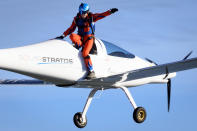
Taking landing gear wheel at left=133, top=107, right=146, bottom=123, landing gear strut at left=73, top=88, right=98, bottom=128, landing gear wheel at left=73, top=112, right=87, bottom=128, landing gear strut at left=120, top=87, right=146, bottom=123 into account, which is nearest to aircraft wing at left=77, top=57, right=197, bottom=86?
landing gear strut at left=120, top=87, right=146, bottom=123

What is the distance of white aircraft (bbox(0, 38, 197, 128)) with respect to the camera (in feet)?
53.8

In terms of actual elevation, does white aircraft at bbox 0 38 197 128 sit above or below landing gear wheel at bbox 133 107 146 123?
above

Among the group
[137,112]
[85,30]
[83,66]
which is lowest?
[137,112]

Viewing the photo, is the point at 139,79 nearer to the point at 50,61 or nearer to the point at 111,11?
the point at 111,11

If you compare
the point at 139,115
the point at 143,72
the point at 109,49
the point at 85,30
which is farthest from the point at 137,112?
the point at 85,30

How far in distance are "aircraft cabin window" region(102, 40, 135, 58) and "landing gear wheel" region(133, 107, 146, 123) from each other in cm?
239

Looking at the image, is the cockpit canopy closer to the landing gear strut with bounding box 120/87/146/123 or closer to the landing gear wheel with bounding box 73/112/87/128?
the landing gear strut with bounding box 120/87/146/123

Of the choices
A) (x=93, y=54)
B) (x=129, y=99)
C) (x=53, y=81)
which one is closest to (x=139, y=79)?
(x=129, y=99)

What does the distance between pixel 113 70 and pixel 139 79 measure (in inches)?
83.0

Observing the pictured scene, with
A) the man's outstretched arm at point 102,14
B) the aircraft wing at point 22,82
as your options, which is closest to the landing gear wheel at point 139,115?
the man's outstretched arm at point 102,14

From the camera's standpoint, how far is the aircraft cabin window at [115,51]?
18766 millimetres

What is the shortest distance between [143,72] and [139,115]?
1916mm

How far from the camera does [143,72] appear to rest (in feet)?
60.9

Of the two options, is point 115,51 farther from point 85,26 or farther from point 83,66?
point 83,66
